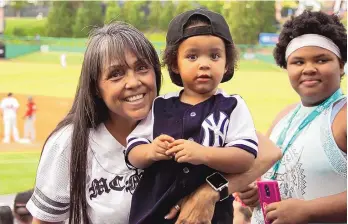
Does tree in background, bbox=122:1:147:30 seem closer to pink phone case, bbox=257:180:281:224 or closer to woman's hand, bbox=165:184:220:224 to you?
pink phone case, bbox=257:180:281:224

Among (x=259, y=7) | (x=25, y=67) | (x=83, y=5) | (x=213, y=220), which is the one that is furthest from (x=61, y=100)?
(x=213, y=220)

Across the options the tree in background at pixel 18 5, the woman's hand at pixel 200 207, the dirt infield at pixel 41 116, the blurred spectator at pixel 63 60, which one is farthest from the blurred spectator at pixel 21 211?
the woman's hand at pixel 200 207

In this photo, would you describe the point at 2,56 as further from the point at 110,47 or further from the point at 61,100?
the point at 110,47

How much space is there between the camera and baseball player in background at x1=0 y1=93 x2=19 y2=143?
3592 mm

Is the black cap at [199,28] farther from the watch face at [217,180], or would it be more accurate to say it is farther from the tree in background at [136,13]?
the tree in background at [136,13]

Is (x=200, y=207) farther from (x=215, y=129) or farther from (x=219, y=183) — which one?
(x=215, y=129)

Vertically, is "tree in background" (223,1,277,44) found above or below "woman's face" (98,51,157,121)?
above

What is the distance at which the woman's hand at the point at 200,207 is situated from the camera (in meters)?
1.47

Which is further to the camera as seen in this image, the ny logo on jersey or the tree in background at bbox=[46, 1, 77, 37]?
the tree in background at bbox=[46, 1, 77, 37]

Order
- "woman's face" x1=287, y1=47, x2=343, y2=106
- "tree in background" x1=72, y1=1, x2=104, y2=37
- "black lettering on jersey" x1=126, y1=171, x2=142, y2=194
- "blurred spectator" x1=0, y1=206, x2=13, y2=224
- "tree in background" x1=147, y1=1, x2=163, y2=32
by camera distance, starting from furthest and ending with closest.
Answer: "tree in background" x1=72, y1=1, x2=104, y2=37 < "tree in background" x1=147, y1=1, x2=163, y2=32 < "blurred spectator" x1=0, y1=206, x2=13, y2=224 < "woman's face" x1=287, y1=47, x2=343, y2=106 < "black lettering on jersey" x1=126, y1=171, x2=142, y2=194

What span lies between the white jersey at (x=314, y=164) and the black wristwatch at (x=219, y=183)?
1.24 ft

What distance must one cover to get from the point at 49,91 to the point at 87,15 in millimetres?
641

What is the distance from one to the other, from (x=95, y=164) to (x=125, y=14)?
2037 mm

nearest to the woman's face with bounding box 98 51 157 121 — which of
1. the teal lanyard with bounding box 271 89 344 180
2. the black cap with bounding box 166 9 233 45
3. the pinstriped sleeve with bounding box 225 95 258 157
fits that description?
the black cap with bounding box 166 9 233 45
